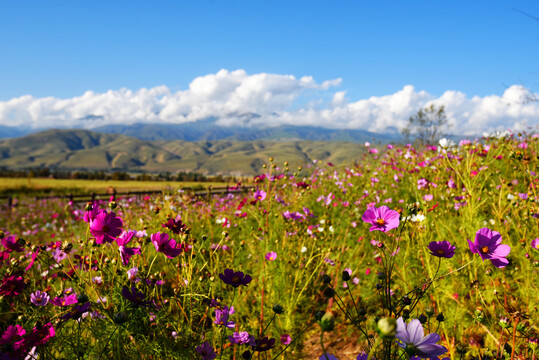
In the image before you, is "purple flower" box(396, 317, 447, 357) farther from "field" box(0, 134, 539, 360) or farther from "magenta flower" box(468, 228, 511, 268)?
"magenta flower" box(468, 228, 511, 268)

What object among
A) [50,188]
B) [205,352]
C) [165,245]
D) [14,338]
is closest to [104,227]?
[165,245]

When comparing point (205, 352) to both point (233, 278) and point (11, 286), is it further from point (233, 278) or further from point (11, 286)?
point (11, 286)

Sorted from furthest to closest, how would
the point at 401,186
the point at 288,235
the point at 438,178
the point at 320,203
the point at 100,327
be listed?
the point at 320,203, the point at 401,186, the point at 438,178, the point at 288,235, the point at 100,327

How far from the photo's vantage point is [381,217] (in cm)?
123

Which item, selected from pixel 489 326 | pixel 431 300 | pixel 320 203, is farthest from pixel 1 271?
pixel 320 203

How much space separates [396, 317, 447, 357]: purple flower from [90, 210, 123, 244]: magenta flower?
3.65ft

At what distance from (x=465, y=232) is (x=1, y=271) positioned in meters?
3.29

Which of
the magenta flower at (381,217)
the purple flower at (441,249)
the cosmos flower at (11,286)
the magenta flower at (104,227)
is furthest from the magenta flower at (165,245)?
the purple flower at (441,249)

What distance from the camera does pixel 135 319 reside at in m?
1.41

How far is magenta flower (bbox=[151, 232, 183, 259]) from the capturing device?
1373 mm

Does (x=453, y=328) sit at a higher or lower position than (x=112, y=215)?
lower

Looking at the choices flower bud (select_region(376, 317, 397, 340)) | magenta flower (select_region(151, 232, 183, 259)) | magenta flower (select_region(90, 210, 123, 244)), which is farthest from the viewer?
magenta flower (select_region(151, 232, 183, 259))

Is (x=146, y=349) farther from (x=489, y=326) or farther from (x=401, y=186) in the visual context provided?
(x=401, y=186)

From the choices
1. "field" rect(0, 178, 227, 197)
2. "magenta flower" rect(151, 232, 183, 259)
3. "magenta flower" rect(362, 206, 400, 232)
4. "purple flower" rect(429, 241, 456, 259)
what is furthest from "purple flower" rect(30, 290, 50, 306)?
"field" rect(0, 178, 227, 197)
